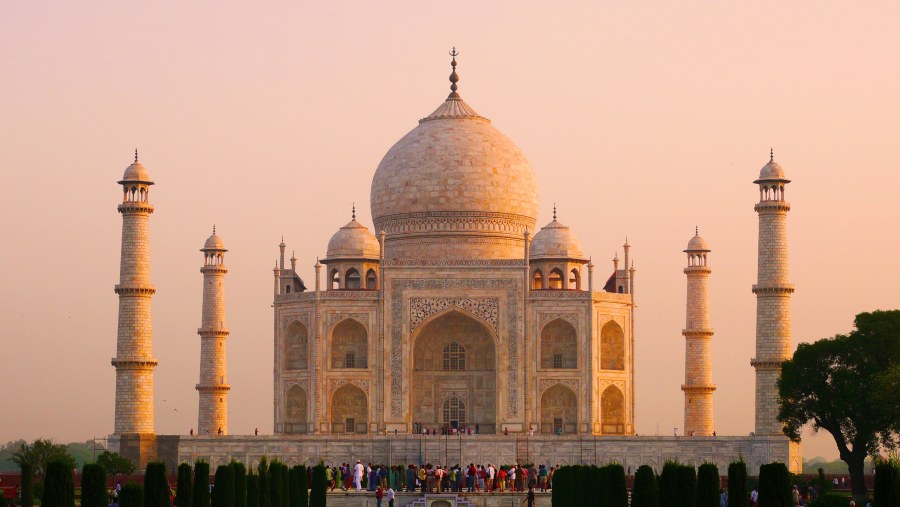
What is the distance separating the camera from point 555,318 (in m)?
42.3

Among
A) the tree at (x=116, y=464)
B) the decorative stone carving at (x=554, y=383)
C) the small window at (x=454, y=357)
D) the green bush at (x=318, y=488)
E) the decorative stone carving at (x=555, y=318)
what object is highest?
the decorative stone carving at (x=555, y=318)

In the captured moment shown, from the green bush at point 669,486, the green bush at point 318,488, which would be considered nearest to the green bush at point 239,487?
the green bush at point 318,488

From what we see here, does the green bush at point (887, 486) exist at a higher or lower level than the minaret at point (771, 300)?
lower

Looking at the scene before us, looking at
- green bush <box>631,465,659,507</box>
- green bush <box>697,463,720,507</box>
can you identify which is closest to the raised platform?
green bush <box>631,465,659,507</box>

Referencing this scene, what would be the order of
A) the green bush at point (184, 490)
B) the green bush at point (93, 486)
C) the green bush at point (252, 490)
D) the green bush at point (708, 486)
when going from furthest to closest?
1. the green bush at point (252, 490)
2. the green bush at point (184, 490)
3. the green bush at point (708, 486)
4. the green bush at point (93, 486)

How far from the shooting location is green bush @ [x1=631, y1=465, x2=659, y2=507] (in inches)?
920

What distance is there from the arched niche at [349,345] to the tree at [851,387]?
11.2 metres

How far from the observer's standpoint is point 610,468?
82.5ft

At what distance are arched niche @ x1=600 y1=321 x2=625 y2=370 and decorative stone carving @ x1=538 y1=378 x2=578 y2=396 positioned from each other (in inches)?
59.9

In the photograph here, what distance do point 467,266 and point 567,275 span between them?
10.0 feet

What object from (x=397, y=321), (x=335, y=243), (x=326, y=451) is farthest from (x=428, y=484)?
(x=335, y=243)

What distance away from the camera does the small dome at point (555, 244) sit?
4394 centimetres

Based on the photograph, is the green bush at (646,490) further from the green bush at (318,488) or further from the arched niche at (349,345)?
the arched niche at (349,345)

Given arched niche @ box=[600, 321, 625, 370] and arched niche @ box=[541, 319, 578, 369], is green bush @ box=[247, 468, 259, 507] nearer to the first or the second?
arched niche @ box=[541, 319, 578, 369]
